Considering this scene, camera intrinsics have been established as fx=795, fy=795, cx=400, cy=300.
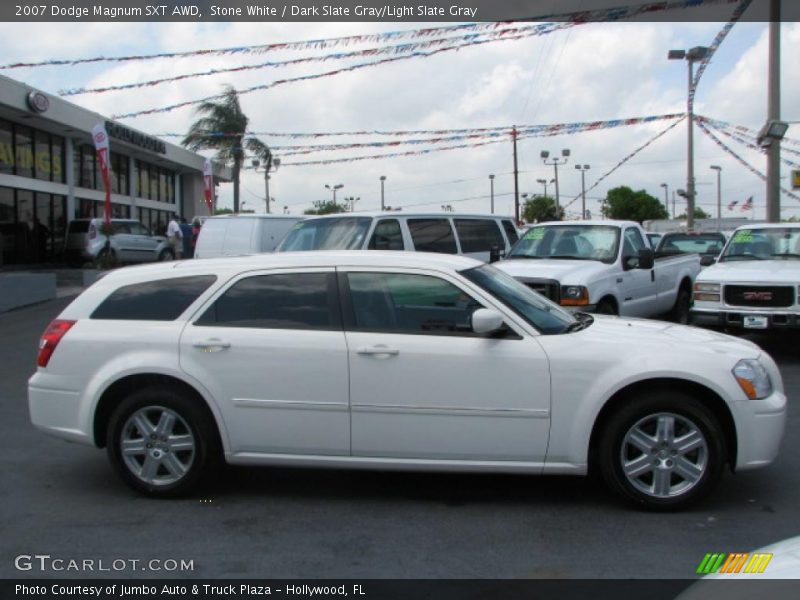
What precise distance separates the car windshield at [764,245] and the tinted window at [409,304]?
750 centimetres

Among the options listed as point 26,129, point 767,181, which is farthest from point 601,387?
point 26,129

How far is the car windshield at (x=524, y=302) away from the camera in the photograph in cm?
509

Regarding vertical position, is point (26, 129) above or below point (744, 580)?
above

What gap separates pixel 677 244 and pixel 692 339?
640 inches

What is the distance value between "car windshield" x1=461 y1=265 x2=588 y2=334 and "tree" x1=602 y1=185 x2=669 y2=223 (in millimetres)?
81964

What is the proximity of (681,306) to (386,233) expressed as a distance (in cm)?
541

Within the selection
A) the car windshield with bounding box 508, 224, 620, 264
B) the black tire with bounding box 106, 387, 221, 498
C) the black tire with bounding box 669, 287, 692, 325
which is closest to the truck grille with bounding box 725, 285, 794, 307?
the car windshield with bounding box 508, 224, 620, 264

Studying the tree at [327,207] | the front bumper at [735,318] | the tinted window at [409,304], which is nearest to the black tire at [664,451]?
the tinted window at [409,304]

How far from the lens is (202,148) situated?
3600cm

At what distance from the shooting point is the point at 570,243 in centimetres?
1128

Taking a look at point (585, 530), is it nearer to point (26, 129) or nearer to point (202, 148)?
point (26, 129)

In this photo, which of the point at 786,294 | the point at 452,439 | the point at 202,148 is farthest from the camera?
the point at 202,148

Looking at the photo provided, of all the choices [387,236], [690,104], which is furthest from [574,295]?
[690,104]

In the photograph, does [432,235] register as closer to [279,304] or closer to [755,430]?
[279,304]
